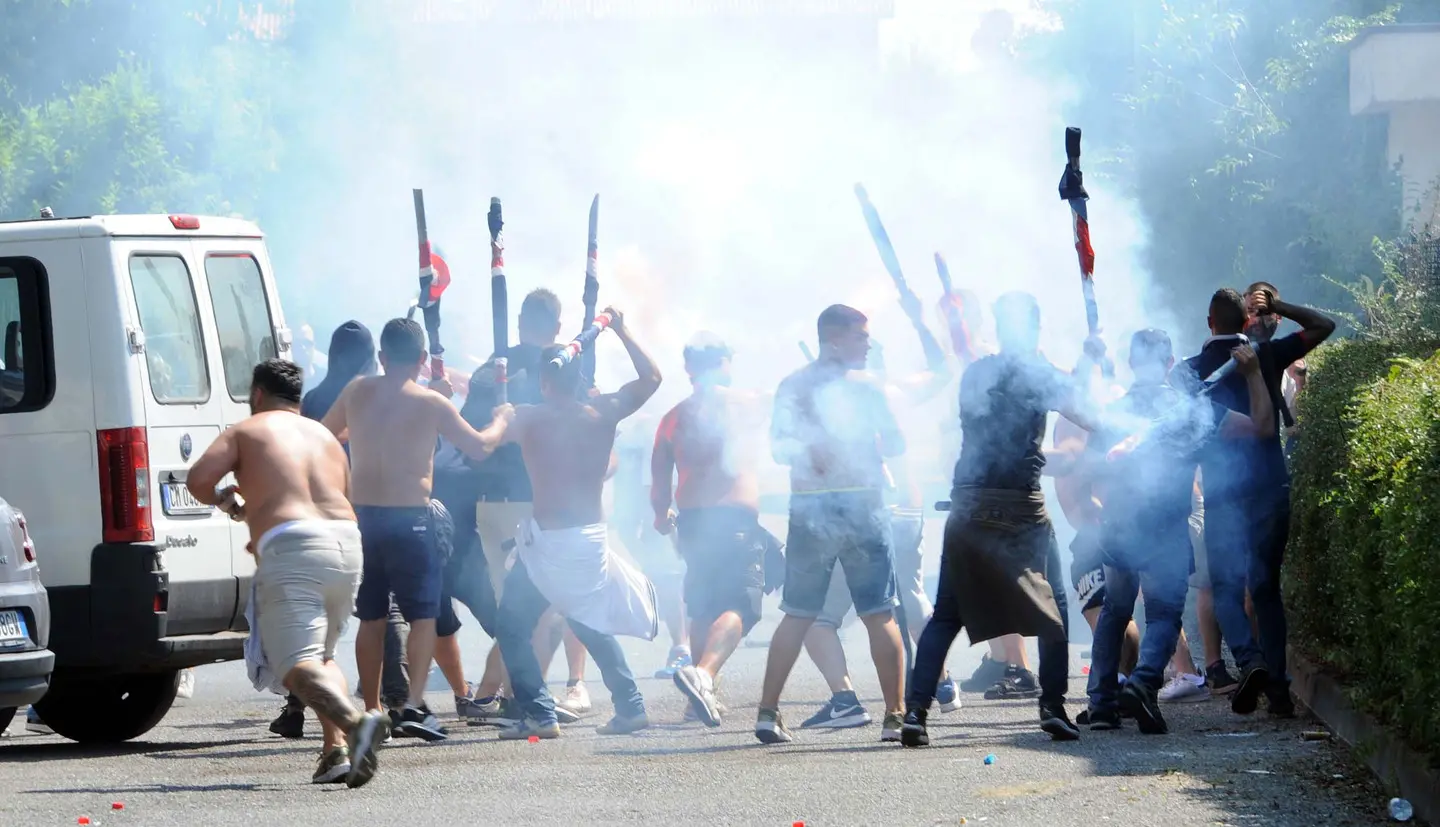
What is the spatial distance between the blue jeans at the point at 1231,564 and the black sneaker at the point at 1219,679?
766 mm

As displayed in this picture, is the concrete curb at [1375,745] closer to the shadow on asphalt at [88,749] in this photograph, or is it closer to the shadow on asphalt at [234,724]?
the shadow on asphalt at [88,749]

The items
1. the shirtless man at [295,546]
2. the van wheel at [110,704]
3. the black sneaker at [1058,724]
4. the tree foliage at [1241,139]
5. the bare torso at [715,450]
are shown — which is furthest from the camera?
the tree foliage at [1241,139]

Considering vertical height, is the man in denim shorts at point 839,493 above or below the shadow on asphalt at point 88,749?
above

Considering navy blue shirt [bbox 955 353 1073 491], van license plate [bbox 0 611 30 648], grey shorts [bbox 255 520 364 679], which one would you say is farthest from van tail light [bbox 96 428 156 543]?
navy blue shirt [bbox 955 353 1073 491]

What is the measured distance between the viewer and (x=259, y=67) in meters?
27.6

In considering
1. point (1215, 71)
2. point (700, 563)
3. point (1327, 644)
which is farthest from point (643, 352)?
point (1215, 71)

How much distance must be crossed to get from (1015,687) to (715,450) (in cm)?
196

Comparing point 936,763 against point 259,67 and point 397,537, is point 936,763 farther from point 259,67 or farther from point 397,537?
point 259,67

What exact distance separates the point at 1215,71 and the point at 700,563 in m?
13.4

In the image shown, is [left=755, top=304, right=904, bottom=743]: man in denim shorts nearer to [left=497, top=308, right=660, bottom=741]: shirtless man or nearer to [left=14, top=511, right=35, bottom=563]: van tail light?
[left=497, top=308, right=660, bottom=741]: shirtless man

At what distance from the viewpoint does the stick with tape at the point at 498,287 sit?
1007 cm

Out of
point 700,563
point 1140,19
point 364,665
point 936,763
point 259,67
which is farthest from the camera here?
point 259,67

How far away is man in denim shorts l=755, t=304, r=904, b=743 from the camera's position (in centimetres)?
884

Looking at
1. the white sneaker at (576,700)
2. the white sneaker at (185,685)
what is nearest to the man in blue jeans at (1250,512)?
the white sneaker at (576,700)
